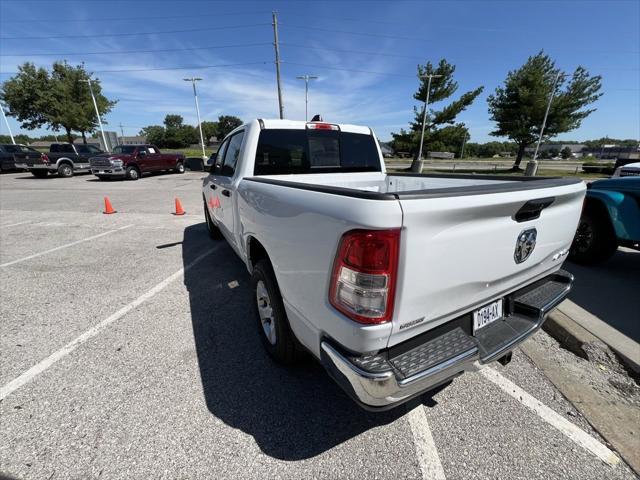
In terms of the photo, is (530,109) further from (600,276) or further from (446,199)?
(446,199)

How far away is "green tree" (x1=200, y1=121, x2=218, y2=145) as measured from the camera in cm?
11344

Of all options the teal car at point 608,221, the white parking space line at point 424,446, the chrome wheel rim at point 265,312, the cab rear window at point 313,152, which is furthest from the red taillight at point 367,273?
the teal car at point 608,221

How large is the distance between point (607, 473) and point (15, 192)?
18.9 meters

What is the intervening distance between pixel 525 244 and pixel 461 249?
24.6 inches

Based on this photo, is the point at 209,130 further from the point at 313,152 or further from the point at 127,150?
the point at 313,152

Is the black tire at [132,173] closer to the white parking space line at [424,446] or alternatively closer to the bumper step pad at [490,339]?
the white parking space line at [424,446]

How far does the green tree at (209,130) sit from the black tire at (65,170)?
99519 mm

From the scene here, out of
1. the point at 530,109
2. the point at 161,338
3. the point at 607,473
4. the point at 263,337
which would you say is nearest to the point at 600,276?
the point at 607,473

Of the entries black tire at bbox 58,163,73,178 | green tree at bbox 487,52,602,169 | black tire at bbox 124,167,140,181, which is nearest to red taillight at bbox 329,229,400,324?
black tire at bbox 124,167,140,181

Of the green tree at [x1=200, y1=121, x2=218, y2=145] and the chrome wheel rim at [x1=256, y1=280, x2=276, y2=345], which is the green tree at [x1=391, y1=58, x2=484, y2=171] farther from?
the green tree at [x1=200, y1=121, x2=218, y2=145]

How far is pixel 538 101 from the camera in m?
25.0

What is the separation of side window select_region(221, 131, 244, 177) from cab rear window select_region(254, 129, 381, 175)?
1.36ft

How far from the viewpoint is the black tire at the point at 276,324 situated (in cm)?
220

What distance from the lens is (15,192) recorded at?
41.8 feet
